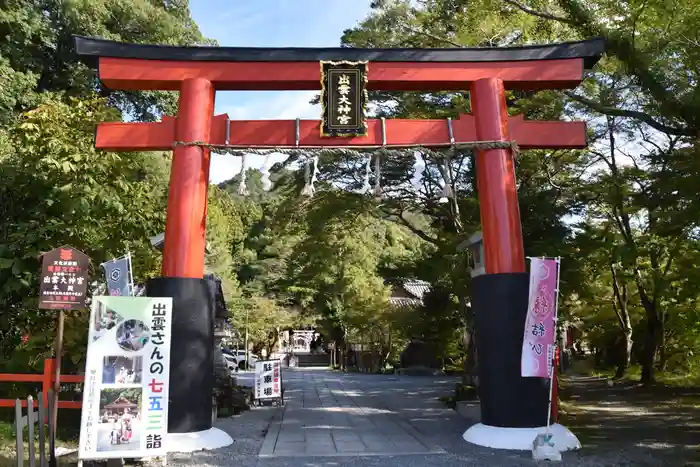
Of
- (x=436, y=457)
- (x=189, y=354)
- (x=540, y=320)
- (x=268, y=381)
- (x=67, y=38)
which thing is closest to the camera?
(x=436, y=457)

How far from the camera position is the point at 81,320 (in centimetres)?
885

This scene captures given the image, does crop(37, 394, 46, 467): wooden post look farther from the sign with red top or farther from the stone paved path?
the stone paved path

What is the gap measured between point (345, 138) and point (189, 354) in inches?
147

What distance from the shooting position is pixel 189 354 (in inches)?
289

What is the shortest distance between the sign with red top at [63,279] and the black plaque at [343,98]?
3.80 metres

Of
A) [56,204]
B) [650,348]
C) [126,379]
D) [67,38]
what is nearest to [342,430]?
[126,379]

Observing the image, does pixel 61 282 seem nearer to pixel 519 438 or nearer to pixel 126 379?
pixel 126 379

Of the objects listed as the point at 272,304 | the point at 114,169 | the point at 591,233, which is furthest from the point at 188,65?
the point at 272,304

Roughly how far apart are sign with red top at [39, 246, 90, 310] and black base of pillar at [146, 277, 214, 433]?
1.36 m

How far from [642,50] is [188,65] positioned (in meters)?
6.50

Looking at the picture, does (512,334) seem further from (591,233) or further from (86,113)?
(86,113)

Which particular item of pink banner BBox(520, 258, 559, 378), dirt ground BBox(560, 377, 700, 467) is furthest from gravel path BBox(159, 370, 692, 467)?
pink banner BBox(520, 258, 559, 378)

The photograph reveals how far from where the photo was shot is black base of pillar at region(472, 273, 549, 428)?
23.7 feet

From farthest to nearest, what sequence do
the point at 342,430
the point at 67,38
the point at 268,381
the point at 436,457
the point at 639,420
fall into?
1. the point at 67,38
2. the point at 268,381
3. the point at 639,420
4. the point at 342,430
5. the point at 436,457
